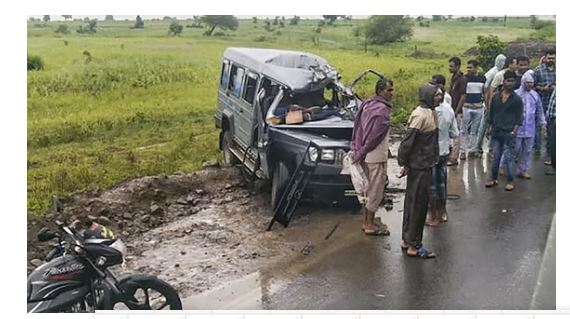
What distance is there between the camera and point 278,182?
253 inches

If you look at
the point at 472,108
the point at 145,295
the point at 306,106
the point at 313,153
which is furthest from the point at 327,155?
the point at 145,295

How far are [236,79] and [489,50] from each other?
7.15 ft

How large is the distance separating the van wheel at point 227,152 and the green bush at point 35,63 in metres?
1.57

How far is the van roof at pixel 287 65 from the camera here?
659 cm

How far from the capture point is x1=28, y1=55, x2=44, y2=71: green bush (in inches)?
244

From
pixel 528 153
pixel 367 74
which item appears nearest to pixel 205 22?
pixel 367 74

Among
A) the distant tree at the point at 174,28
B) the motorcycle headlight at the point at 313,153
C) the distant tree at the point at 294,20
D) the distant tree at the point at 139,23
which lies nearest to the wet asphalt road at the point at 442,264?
the motorcycle headlight at the point at 313,153

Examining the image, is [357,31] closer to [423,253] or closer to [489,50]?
[489,50]

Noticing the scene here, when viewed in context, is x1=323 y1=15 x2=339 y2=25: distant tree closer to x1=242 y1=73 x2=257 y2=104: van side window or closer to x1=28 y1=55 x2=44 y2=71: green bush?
x1=242 y1=73 x2=257 y2=104: van side window

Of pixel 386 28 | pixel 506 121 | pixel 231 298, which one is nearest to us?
pixel 231 298

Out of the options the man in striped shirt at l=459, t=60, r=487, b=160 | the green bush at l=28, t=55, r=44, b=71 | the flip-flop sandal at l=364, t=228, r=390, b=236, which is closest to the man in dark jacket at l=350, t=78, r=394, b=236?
the flip-flop sandal at l=364, t=228, r=390, b=236
